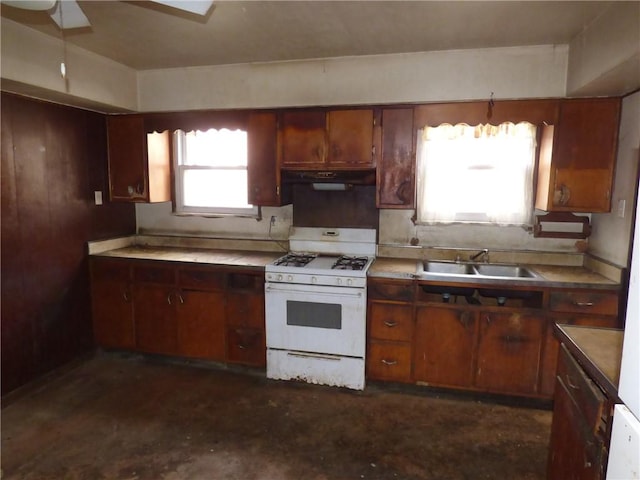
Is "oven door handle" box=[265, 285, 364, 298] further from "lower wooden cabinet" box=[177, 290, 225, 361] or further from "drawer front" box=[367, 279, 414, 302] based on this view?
"lower wooden cabinet" box=[177, 290, 225, 361]

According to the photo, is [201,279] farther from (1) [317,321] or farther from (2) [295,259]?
(1) [317,321]

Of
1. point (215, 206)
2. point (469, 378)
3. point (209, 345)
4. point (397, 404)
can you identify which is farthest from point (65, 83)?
point (469, 378)

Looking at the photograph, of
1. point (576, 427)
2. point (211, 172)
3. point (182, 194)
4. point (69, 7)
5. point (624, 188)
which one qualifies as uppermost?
point (69, 7)

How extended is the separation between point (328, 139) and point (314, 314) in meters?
1.36

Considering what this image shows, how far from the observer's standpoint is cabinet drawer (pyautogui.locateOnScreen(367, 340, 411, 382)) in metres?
2.99

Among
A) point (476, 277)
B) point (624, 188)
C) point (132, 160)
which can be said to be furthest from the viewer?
point (132, 160)

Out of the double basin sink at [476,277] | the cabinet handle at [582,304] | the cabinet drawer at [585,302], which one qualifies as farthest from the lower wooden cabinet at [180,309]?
the cabinet handle at [582,304]

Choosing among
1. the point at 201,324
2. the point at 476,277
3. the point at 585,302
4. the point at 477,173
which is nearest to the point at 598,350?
the point at 476,277

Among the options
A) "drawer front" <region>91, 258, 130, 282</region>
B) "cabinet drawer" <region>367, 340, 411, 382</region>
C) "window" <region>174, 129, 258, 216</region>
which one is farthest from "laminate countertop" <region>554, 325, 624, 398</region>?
"drawer front" <region>91, 258, 130, 282</region>

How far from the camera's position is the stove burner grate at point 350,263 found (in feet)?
10.1

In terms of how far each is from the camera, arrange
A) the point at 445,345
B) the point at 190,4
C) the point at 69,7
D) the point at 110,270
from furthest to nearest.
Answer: the point at 110,270, the point at 445,345, the point at 69,7, the point at 190,4

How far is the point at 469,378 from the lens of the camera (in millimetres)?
2904

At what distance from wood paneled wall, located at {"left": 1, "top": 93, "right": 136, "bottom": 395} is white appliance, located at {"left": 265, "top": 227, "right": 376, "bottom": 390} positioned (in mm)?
1682

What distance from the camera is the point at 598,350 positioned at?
1474 mm
